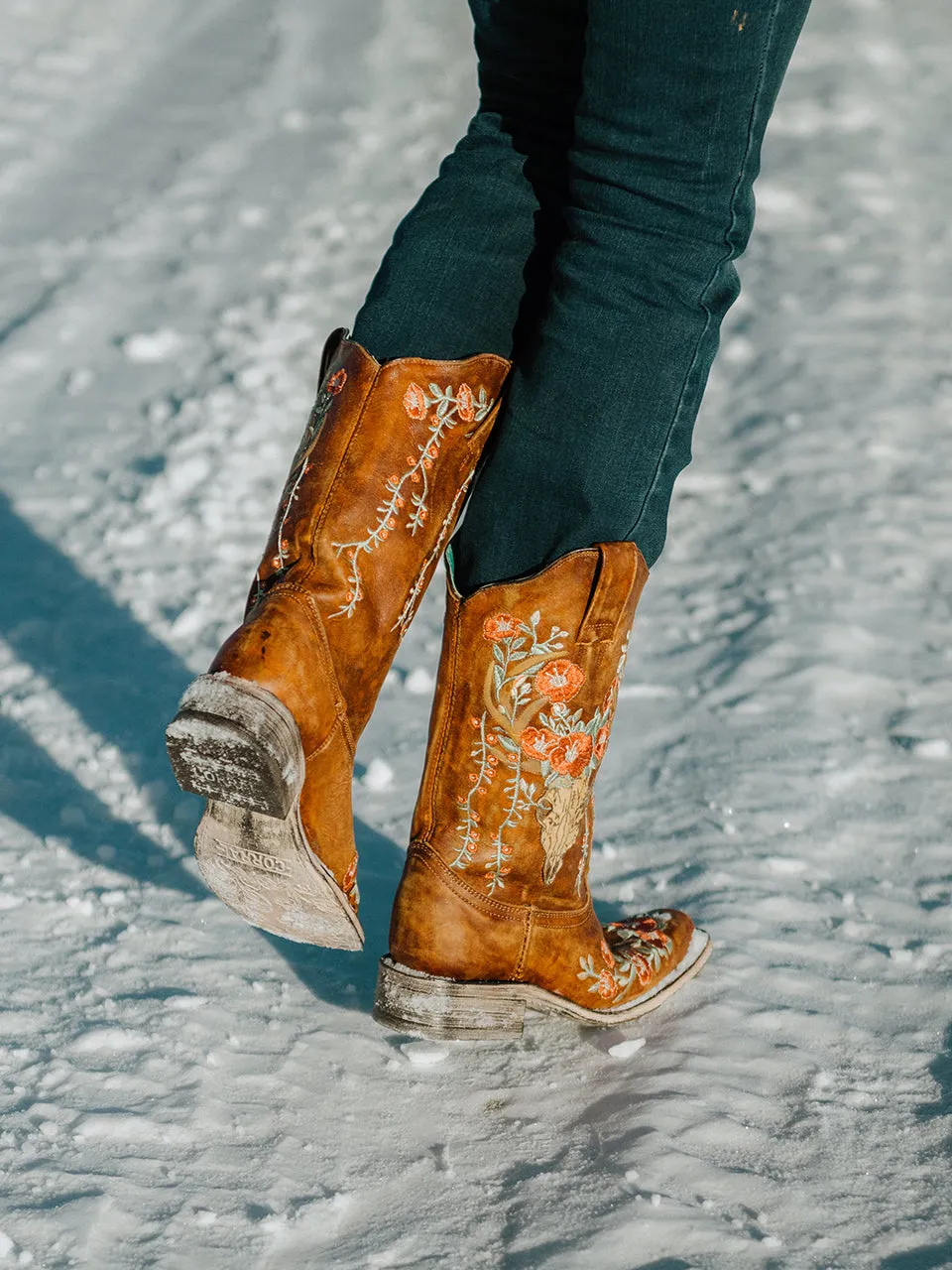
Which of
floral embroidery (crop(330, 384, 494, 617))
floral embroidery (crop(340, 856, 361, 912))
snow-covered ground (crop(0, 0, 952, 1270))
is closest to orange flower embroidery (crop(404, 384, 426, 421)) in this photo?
floral embroidery (crop(330, 384, 494, 617))

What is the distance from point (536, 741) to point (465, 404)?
401 millimetres

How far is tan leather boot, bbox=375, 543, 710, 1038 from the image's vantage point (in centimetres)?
147

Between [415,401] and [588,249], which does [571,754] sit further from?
[588,249]

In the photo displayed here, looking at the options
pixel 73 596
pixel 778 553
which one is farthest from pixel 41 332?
pixel 778 553

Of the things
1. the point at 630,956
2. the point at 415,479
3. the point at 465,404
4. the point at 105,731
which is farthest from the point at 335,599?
the point at 105,731

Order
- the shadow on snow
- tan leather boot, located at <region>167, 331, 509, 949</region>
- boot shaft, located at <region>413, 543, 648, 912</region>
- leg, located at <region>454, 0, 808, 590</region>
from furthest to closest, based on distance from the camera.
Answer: the shadow on snow
boot shaft, located at <region>413, 543, 648, 912</region>
tan leather boot, located at <region>167, 331, 509, 949</region>
leg, located at <region>454, 0, 808, 590</region>

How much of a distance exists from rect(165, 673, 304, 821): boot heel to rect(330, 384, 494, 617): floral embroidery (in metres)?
0.16

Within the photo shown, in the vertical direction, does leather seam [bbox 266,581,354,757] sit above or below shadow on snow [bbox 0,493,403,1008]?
above

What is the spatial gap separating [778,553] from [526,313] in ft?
5.22

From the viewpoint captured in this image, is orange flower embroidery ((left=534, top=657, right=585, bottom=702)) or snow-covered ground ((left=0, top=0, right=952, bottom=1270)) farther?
orange flower embroidery ((left=534, top=657, right=585, bottom=702))

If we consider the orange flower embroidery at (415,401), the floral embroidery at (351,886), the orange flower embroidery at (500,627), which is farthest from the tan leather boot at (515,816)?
the orange flower embroidery at (415,401)

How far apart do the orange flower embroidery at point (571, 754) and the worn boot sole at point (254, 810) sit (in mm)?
299

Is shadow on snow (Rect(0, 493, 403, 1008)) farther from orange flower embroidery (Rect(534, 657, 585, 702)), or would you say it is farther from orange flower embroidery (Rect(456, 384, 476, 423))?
orange flower embroidery (Rect(456, 384, 476, 423))

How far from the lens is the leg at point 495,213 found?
145 cm
